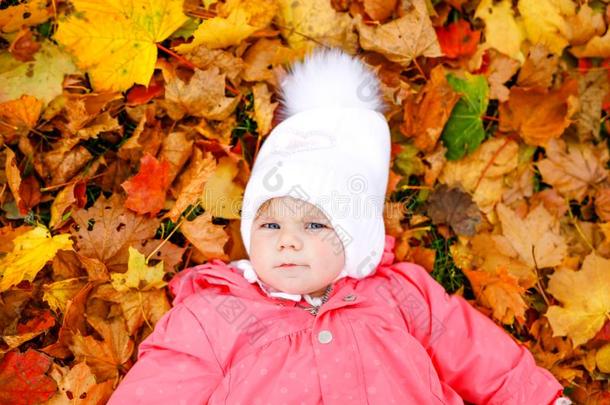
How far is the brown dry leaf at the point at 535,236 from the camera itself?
8.75 feet

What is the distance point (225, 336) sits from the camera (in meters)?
2.21

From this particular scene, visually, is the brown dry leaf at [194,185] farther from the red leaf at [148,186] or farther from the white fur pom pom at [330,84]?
the white fur pom pom at [330,84]

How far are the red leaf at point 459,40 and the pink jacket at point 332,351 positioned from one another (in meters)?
1.01

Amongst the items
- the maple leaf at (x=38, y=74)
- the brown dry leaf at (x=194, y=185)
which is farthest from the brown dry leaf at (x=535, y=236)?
the maple leaf at (x=38, y=74)

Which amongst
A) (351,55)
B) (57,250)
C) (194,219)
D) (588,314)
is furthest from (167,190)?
(588,314)

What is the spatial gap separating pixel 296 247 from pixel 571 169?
139 cm

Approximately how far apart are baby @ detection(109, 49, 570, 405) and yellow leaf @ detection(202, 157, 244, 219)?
16cm

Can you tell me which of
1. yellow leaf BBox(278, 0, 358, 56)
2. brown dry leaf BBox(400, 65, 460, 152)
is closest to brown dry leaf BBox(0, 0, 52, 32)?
yellow leaf BBox(278, 0, 358, 56)

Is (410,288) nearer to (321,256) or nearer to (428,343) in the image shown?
(428,343)

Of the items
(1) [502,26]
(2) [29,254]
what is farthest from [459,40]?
(2) [29,254]

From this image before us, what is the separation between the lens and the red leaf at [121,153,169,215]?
2.36m

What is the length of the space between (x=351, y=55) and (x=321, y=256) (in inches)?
36.8

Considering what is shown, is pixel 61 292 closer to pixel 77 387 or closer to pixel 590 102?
pixel 77 387

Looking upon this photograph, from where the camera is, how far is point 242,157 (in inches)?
101
